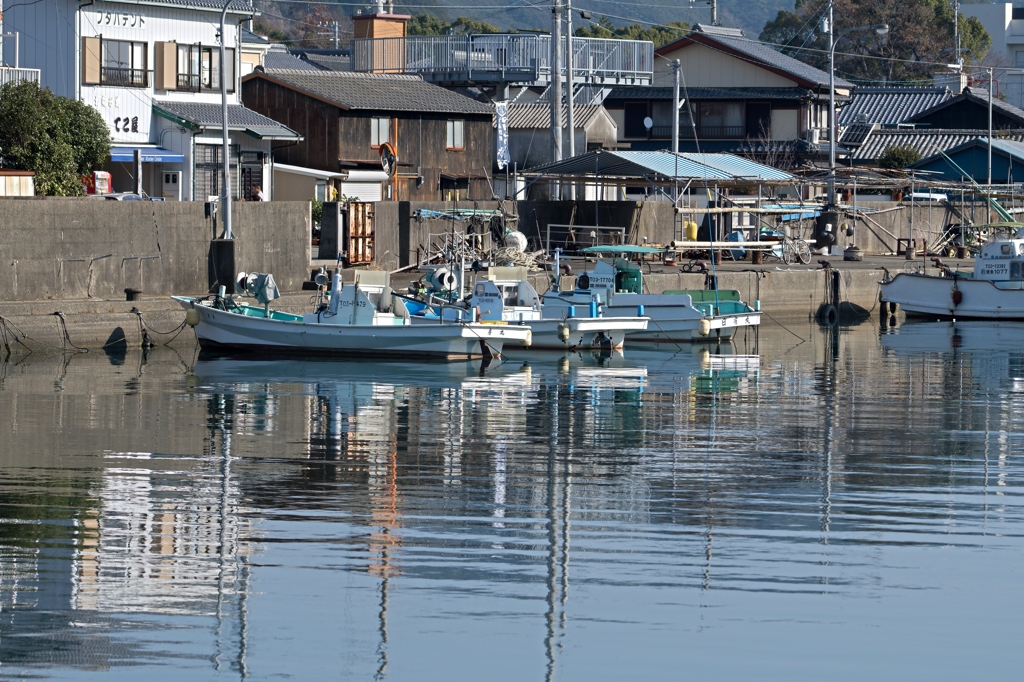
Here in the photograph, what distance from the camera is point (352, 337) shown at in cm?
3053

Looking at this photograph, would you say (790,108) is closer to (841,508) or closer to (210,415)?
(210,415)

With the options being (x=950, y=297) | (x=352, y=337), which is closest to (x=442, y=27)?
(x=950, y=297)

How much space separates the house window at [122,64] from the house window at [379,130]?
932 centimetres

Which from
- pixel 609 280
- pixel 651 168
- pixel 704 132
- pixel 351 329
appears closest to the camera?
pixel 351 329

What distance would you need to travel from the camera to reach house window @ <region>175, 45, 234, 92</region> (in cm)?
4394

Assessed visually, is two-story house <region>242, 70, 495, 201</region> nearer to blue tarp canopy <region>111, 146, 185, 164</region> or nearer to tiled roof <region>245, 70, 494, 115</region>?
tiled roof <region>245, 70, 494, 115</region>

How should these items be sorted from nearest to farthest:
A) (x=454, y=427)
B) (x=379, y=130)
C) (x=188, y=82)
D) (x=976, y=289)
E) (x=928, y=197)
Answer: (x=454, y=427)
(x=976, y=289)
(x=188, y=82)
(x=379, y=130)
(x=928, y=197)

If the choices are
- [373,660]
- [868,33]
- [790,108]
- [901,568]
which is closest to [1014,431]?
[901,568]

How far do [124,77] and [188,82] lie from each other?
6.56ft

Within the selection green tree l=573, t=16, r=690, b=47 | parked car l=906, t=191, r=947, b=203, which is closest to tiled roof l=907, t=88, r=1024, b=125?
parked car l=906, t=191, r=947, b=203

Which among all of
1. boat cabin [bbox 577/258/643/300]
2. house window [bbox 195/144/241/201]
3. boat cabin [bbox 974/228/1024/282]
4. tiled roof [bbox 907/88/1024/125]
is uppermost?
tiled roof [bbox 907/88/1024/125]

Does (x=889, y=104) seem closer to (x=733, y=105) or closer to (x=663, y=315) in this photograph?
(x=733, y=105)

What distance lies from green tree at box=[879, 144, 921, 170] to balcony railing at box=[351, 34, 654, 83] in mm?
10468

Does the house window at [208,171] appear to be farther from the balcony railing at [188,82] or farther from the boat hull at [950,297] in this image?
the boat hull at [950,297]
